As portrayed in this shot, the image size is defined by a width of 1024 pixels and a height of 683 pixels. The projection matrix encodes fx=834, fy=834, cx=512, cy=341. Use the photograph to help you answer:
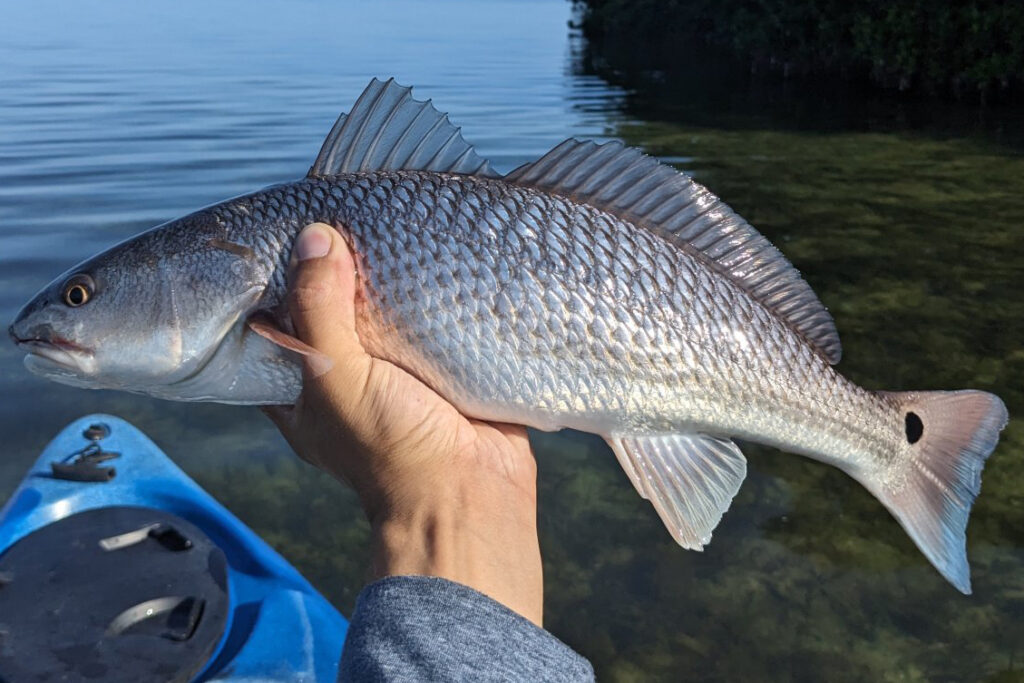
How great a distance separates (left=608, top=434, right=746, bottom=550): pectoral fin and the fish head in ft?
4.16

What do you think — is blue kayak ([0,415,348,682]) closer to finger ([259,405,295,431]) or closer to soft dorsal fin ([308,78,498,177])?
finger ([259,405,295,431])

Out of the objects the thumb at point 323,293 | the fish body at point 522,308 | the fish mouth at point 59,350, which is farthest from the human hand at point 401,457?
the fish mouth at point 59,350

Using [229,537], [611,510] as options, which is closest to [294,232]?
[229,537]

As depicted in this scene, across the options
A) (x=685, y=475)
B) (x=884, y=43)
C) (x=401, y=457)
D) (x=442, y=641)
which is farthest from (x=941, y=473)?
(x=884, y=43)

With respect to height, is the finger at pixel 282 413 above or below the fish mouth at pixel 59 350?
below

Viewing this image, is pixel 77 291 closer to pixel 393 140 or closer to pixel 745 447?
pixel 393 140

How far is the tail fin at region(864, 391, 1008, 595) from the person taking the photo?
278 centimetres

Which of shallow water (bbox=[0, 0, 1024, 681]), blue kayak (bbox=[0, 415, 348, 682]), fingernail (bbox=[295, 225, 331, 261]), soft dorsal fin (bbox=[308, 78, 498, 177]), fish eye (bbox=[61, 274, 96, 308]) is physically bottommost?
shallow water (bbox=[0, 0, 1024, 681])

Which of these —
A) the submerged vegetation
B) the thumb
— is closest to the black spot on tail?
the thumb

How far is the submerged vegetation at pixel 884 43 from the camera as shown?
65.9ft

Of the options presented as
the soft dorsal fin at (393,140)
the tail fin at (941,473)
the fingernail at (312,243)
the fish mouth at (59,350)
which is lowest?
the tail fin at (941,473)

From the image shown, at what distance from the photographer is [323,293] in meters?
2.27

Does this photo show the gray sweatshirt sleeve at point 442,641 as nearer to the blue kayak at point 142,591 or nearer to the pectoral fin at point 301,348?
the pectoral fin at point 301,348

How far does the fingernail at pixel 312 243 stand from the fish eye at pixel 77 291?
2.25 ft
